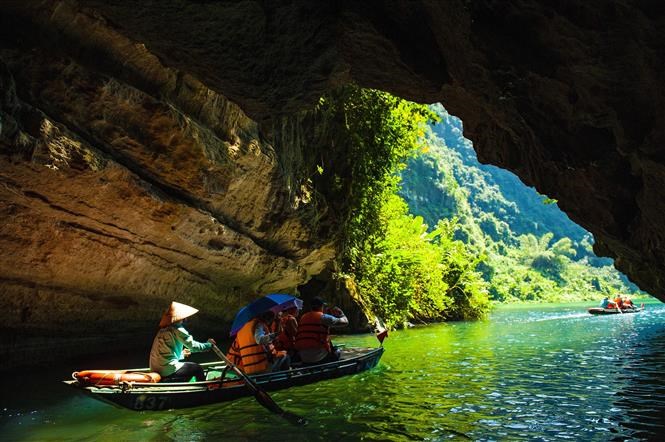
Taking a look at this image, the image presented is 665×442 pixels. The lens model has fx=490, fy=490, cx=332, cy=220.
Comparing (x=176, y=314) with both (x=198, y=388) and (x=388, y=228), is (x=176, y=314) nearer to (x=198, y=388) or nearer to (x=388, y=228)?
(x=198, y=388)

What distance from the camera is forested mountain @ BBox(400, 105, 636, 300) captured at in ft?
322

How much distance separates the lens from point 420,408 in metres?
7.48

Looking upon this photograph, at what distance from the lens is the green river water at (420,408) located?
6.32 metres

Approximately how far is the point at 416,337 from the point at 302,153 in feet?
27.5

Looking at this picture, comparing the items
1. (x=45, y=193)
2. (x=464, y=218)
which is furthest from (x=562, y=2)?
(x=464, y=218)

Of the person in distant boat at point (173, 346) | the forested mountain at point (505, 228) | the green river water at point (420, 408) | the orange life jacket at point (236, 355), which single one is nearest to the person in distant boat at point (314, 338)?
the green river water at point (420, 408)

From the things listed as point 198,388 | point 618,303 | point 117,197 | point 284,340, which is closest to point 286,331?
point 284,340

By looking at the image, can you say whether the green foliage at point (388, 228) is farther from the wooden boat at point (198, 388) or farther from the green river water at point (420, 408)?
the wooden boat at point (198, 388)

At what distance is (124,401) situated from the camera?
729 centimetres

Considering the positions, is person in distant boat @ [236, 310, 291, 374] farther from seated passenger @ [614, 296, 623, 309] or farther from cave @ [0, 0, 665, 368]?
seated passenger @ [614, 296, 623, 309]

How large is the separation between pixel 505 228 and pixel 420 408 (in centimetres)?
15185

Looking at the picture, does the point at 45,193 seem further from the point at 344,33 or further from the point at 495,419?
the point at 495,419

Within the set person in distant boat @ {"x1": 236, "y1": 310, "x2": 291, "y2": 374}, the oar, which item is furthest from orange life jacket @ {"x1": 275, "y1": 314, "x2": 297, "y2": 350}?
the oar

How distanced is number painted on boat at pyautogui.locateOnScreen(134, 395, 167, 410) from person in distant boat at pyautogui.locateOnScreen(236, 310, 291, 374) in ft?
6.06
